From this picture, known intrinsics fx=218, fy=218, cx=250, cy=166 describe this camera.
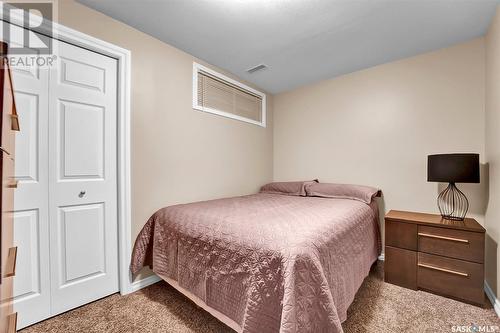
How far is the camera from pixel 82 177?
1.71m

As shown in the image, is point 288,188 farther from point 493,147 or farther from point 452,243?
point 493,147

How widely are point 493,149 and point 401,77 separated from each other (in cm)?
114

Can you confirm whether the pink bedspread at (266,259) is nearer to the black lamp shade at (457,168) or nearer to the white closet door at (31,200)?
the white closet door at (31,200)

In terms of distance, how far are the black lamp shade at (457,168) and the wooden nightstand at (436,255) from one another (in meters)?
0.38

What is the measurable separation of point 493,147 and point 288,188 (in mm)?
1953

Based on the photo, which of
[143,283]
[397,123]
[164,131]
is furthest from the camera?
[397,123]

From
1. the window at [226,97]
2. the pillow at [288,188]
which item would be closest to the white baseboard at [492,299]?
the pillow at [288,188]

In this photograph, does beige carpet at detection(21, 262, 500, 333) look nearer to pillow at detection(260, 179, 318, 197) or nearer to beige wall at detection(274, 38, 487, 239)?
beige wall at detection(274, 38, 487, 239)

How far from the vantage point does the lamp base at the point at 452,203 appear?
2.11 metres

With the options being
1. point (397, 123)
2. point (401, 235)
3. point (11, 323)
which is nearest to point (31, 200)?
point (11, 323)

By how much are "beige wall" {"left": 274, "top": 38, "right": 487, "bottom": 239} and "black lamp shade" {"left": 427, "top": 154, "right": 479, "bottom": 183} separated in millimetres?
460

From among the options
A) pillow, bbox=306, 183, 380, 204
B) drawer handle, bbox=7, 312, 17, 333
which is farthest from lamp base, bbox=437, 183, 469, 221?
drawer handle, bbox=7, 312, 17, 333

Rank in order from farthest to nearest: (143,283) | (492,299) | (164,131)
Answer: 1. (164,131)
2. (143,283)
3. (492,299)

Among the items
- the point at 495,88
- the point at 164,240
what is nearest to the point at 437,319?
the point at 495,88
